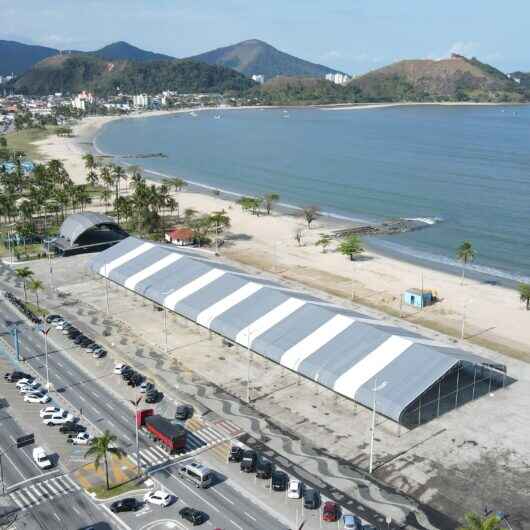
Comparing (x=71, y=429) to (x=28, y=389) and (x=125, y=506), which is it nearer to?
(x=28, y=389)

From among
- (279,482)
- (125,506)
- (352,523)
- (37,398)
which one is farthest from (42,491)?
(352,523)

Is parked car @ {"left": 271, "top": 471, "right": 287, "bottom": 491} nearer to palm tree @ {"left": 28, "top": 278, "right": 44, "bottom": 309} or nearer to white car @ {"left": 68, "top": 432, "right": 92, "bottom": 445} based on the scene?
white car @ {"left": 68, "top": 432, "right": 92, "bottom": 445}

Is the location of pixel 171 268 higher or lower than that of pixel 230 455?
higher

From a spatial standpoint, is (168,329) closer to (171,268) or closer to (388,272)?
Result: (171,268)

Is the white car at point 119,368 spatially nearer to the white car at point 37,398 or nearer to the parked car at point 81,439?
the white car at point 37,398

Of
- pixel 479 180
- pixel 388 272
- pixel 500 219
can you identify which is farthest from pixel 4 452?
pixel 479 180

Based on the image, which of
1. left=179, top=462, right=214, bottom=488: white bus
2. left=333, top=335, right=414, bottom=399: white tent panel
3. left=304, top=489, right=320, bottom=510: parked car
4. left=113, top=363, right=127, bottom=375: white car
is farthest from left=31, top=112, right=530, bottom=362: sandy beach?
left=179, top=462, right=214, bottom=488: white bus
